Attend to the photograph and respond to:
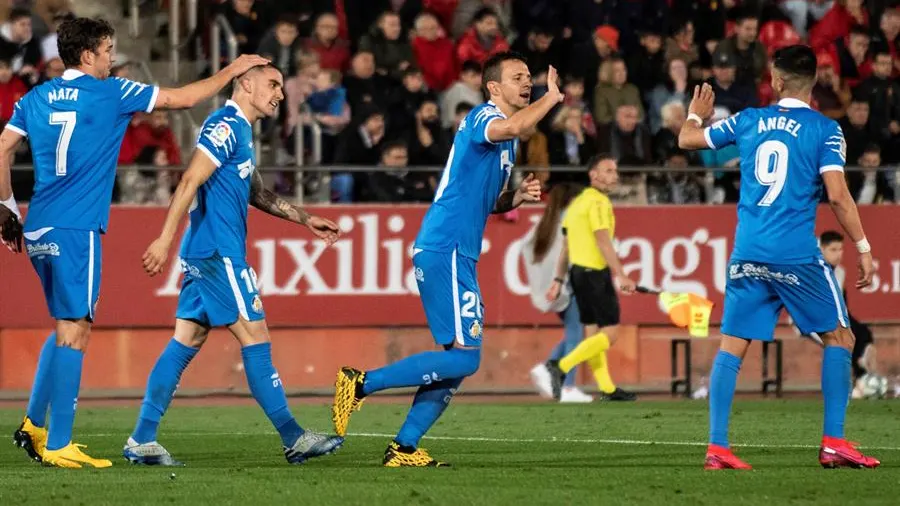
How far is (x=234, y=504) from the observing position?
8867mm

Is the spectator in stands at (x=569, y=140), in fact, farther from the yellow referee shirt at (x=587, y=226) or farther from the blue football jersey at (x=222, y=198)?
the blue football jersey at (x=222, y=198)

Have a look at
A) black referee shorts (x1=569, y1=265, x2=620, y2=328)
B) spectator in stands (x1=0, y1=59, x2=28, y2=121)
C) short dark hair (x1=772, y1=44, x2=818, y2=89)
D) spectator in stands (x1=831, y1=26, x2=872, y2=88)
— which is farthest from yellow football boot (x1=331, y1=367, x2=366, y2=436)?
spectator in stands (x1=831, y1=26, x2=872, y2=88)

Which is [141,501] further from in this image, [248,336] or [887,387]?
[887,387]

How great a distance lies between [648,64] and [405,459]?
42.2 ft

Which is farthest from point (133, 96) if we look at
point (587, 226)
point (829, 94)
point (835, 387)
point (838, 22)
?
point (838, 22)

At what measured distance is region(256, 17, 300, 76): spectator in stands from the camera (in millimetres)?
21250

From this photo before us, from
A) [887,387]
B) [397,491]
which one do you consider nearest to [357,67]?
[887,387]

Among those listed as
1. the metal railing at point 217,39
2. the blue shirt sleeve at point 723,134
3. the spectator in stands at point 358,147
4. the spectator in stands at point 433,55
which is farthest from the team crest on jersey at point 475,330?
the spectator in stands at point 433,55

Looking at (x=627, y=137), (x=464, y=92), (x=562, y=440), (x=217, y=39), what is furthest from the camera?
(x=627, y=137)

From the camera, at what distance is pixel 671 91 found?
22.9 m

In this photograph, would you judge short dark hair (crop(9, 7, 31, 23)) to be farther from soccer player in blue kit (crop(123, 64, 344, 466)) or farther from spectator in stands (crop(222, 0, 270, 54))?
soccer player in blue kit (crop(123, 64, 344, 466))

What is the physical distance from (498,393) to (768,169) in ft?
32.9

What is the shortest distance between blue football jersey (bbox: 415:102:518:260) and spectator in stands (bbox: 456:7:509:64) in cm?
1177

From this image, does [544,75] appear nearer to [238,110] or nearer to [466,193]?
[238,110]
